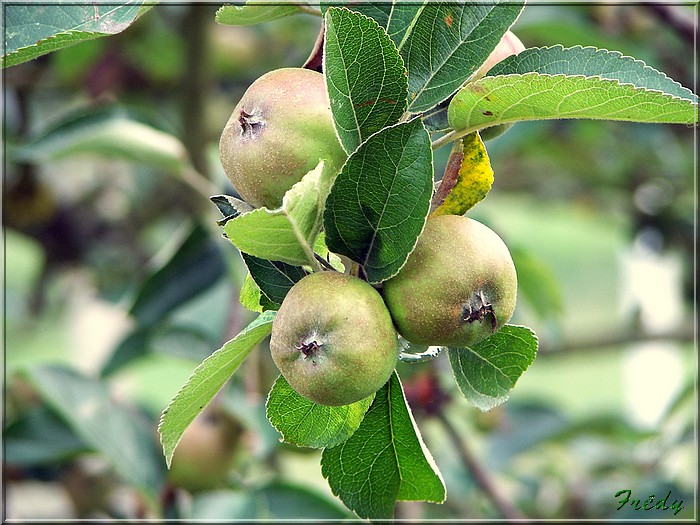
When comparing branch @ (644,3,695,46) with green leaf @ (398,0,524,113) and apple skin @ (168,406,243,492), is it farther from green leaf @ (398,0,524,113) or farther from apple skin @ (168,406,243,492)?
apple skin @ (168,406,243,492)

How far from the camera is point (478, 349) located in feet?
2.04

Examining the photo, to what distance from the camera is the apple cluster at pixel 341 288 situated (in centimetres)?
51

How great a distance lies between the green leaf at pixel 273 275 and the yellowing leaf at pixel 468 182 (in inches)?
4.0

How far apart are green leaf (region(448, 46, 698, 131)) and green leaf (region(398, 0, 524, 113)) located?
24 mm

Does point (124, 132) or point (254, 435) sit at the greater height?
point (124, 132)

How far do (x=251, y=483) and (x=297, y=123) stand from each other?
0.86m

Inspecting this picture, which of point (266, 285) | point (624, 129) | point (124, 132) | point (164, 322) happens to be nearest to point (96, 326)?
point (164, 322)

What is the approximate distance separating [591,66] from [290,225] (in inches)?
9.0

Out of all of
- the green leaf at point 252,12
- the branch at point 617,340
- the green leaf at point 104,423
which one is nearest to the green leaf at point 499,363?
the green leaf at point 252,12

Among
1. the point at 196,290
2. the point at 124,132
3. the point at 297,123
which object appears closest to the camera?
the point at 297,123

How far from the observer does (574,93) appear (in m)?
0.53

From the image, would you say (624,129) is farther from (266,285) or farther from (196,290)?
(266,285)

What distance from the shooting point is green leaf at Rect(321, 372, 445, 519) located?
23.8 inches

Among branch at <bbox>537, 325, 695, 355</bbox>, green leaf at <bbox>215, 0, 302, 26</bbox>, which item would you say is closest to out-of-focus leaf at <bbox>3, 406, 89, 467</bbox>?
green leaf at <bbox>215, 0, 302, 26</bbox>
